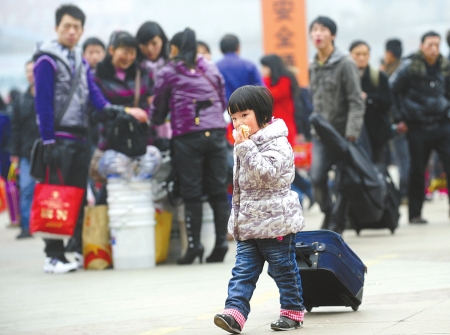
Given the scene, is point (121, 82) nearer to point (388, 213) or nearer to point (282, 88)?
point (388, 213)

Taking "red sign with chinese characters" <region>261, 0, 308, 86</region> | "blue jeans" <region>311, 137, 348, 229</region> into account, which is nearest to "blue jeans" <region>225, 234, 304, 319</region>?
"blue jeans" <region>311, 137, 348, 229</region>

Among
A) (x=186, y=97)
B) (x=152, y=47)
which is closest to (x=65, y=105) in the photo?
(x=186, y=97)

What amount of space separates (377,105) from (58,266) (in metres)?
4.41

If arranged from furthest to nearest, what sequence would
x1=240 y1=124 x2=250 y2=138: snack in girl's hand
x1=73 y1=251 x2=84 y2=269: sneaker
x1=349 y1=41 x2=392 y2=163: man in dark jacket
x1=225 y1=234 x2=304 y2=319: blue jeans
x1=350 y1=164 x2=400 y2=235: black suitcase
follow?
x1=349 y1=41 x2=392 y2=163: man in dark jacket, x1=350 y1=164 x2=400 y2=235: black suitcase, x1=73 y1=251 x2=84 y2=269: sneaker, x1=225 y1=234 x2=304 y2=319: blue jeans, x1=240 y1=124 x2=250 y2=138: snack in girl's hand

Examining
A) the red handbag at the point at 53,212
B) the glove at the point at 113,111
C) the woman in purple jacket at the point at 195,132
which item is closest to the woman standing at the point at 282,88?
the woman in purple jacket at the point at 195,132

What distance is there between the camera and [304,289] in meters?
5.81

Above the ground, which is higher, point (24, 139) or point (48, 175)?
point (48, 175)

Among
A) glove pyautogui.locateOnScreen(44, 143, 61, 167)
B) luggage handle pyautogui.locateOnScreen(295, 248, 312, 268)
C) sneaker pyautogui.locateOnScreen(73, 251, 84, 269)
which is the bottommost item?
sneaker pyautogui.locateOnScreen(73, 251, 84, 269)

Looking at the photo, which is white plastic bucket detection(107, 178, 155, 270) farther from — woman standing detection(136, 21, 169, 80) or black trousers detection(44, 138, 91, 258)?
woman standing detection(136, 21, 169, 80)

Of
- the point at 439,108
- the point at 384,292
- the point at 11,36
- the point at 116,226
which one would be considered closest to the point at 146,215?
the point at 116,226

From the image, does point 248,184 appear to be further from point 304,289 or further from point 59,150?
point 59,150

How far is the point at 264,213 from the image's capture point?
535 cm

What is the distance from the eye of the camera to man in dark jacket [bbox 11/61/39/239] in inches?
504

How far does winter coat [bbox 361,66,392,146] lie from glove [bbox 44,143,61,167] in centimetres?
414
